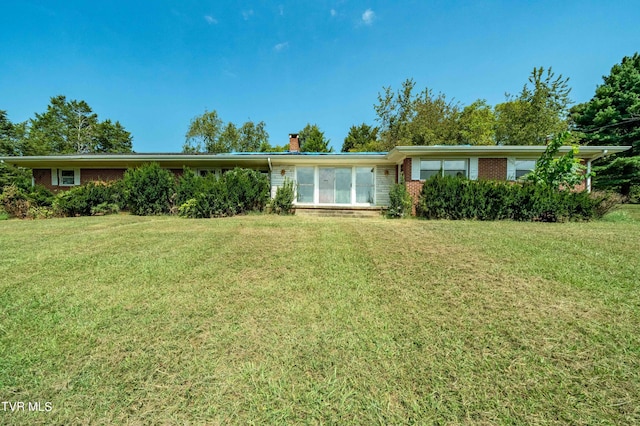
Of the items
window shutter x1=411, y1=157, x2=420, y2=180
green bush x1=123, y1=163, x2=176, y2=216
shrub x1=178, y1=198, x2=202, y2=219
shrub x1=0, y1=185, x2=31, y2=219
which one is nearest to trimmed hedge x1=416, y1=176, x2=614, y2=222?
window shutter x1=411, y1=157, x2=420, y2=180

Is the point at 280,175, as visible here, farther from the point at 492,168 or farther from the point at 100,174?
the point at 100,174

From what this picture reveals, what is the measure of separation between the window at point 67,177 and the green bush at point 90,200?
381 centimetres

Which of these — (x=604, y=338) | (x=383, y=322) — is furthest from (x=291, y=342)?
(x=604, y=338)

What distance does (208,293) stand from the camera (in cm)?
329

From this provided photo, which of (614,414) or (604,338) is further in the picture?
(604,338)

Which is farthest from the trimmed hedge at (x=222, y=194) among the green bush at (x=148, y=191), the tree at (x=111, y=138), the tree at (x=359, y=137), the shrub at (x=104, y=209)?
the tree at (x=111, y=138)

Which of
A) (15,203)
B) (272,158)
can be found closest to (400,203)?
(272,158)

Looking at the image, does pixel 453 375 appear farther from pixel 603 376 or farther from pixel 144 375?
pixel 144 375

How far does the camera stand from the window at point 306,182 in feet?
42.0

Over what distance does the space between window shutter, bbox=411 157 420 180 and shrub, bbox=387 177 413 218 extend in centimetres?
76

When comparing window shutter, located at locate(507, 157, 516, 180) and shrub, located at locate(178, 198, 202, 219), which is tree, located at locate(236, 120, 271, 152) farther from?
window shutter, located at locate(507, 157, 516, 180)

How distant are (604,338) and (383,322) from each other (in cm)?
194

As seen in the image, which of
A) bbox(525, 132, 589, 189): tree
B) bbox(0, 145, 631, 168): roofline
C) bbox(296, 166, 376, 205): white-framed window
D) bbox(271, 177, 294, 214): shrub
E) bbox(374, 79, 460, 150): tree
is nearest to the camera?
bbox(525, 132, 589, 189): tree

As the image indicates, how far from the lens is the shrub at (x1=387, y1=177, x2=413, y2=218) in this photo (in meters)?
10.2
